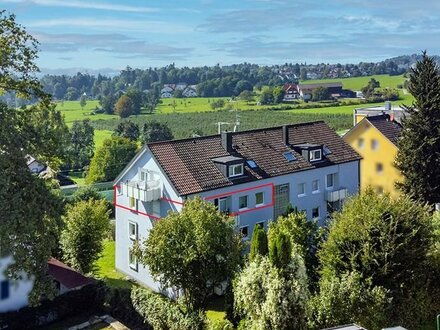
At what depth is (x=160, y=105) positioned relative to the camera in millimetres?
179500

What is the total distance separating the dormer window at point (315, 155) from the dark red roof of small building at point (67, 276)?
18.2 meters

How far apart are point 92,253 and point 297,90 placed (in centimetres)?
13580

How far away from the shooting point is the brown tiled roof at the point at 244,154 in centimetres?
3359

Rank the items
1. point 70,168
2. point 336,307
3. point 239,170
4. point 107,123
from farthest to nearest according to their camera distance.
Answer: point 107,123 < point 70,168 < point 239,170 < point 336,307

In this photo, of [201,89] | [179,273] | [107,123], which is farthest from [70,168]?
[201,89]

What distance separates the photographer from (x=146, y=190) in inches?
1297


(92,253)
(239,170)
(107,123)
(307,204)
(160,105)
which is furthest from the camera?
(160,105)

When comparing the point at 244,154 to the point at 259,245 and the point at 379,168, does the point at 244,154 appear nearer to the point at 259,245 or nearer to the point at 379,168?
the point at 259,245

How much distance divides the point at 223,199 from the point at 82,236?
892 centimetres

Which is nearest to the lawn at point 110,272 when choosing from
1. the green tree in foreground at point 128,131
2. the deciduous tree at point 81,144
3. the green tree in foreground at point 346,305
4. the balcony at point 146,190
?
the balcony at point 146,190

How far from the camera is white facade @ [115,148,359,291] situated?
33.5 meters

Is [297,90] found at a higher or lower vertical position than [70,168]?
higher

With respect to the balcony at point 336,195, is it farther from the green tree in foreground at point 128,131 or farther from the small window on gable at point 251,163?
the green tree in foreground at point 128,131

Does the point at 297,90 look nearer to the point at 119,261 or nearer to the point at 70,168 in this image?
the point at 70,168
